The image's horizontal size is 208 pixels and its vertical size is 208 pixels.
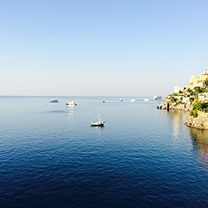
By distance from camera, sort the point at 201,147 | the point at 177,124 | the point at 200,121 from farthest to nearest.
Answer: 1. the point at 177,124
2. the point at 200,121
3. the point at 201,147

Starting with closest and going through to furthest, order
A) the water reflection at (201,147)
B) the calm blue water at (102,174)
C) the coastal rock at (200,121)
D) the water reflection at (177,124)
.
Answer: the calm blue water at (102,174)
the water reflection at (201,147)
the water reflection at (177,124)
the coastal rock at (200,121)

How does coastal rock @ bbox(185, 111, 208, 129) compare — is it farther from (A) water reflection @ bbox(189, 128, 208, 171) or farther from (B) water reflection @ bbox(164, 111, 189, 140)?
(A) water reflection @ bbox(189, 128, 208, 171)

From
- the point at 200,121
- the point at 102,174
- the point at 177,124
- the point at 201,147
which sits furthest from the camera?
the point at 177,124

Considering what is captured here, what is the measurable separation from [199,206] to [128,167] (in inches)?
774

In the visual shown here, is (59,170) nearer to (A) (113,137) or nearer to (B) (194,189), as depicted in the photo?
(B) (194,189)

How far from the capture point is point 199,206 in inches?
1174

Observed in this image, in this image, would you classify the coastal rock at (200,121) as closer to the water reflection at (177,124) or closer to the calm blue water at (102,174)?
the water reflection at (177,124)

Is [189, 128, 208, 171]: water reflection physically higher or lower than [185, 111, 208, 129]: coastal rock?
lower

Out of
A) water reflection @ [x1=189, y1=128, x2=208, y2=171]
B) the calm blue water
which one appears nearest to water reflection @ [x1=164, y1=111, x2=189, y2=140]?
water reflection @ [x1=189, y1=128, x2=208, y2=171]

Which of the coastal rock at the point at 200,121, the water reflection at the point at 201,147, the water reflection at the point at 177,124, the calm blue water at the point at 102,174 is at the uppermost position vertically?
the coastal rock at the point at 200,121

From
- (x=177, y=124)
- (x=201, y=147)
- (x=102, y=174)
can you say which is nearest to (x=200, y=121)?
(x=177, y=124)

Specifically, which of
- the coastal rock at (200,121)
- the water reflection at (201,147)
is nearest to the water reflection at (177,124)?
the coastal rock at (200,121)

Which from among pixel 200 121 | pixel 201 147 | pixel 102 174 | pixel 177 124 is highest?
pixel 200 121

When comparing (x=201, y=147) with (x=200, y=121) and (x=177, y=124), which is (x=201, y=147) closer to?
(x=200, y=121)
